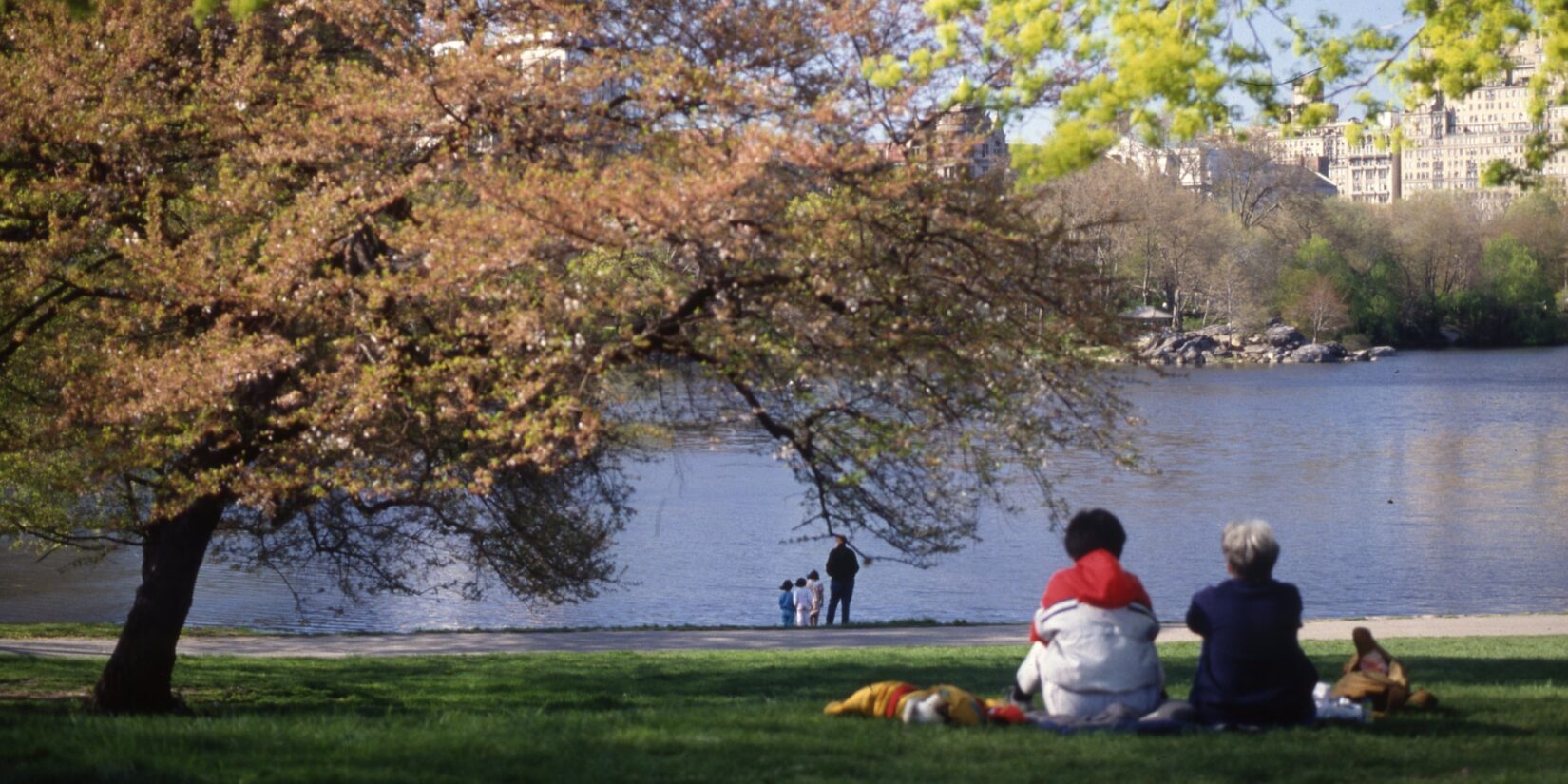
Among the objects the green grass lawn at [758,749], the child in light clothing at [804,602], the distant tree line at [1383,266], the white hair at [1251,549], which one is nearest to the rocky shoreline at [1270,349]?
the distant tree line at [1383,266]

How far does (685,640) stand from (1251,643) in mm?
12627

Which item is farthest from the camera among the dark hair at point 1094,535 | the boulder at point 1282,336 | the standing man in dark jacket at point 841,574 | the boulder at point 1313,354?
the boulder at point 1282,336

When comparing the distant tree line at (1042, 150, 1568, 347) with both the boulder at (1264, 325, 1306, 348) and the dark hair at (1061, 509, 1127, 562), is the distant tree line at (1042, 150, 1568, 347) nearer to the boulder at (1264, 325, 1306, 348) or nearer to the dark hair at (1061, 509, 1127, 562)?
the boulder at (1264, 325, 1306, 348)

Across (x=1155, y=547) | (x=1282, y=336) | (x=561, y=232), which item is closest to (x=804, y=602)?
(x=1155, y=547)

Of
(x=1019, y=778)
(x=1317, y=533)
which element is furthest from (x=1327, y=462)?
(x=1019, y=778)

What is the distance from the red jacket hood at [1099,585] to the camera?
6.60m

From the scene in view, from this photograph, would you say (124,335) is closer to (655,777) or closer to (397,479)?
(397,479)

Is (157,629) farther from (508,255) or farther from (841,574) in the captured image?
(841,574)

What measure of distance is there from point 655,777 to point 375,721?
8.82 feet

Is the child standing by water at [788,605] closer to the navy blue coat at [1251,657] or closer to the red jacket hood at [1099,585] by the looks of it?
the navy blue coat at [1251,657]

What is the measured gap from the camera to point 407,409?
31.0ft

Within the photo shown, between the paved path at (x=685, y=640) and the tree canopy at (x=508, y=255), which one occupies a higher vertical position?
the tree canopy at (x=508, y=255)

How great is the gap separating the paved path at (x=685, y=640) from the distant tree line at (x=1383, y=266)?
6446cm

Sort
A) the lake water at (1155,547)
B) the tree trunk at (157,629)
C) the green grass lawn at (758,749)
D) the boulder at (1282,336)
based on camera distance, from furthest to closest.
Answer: the boulder at (1282,336) < the lake water at (1155,547) < the tree trunk at (157,629) < the green grass lawn at (758,749)
